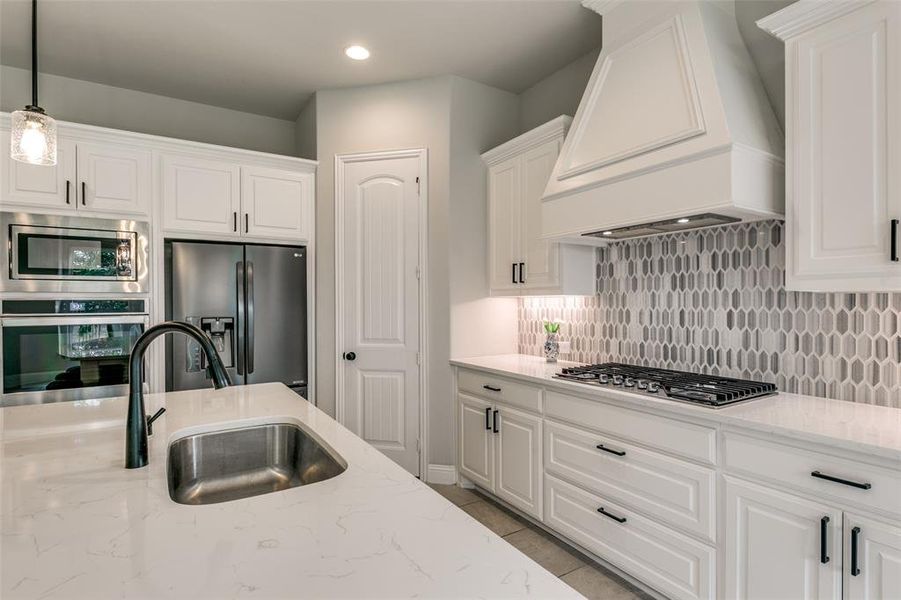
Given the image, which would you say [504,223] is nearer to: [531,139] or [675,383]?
[531,139]

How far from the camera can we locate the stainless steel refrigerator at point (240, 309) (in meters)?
3.10

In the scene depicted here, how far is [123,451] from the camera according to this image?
1.28m

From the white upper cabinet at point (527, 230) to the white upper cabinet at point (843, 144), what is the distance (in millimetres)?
1209

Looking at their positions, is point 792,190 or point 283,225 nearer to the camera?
point 792,190

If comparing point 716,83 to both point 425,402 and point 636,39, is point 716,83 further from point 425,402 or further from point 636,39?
point 425,402

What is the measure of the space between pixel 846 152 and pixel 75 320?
381 cm

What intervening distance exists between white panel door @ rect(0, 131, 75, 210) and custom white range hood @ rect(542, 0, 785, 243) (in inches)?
113

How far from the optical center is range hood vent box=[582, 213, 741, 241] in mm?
2105

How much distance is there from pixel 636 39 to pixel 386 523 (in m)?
2.41

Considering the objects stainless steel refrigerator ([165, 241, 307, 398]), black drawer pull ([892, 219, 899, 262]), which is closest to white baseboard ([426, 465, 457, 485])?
stainless steel refrigerator ([165, 241, 307, 398])

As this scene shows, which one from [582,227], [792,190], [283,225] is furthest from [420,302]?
[792,190]

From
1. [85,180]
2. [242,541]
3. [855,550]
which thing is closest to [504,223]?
[855,550]

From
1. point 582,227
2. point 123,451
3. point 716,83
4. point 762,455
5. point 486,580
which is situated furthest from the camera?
point 582,227

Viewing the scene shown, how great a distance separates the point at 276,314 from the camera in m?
3.39
